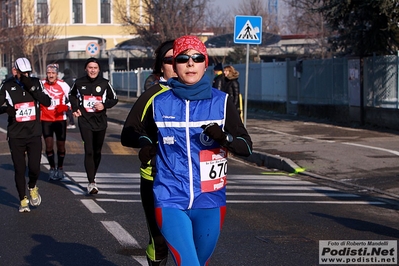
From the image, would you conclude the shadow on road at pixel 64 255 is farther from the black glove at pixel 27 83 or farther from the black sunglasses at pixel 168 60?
the black glove at pixel 27 83

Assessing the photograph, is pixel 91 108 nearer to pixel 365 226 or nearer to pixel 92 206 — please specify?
pixel 92 206

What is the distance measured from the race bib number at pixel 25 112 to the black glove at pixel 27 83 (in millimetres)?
215

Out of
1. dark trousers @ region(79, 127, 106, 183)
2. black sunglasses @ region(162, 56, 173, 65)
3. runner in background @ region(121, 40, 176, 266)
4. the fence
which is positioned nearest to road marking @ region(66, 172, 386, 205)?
dark trousers @ region(79, 127, 106, 183)

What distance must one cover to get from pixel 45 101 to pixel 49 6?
58.8m

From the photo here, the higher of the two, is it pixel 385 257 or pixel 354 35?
pixel 354 35

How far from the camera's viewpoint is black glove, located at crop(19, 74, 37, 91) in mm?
9297

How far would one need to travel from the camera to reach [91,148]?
10.8 metres

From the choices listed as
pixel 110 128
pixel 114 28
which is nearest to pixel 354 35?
pixel 110 128

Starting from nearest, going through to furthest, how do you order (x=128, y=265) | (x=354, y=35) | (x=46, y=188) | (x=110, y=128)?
1. (x=128, y=265)
2. (x=46, y=188)
3. (x=354, y=35)
4. (x=110, y=128)

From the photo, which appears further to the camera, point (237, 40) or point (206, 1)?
point (206, 1)

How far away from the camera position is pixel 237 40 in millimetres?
17562

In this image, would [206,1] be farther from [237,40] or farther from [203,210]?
[203,210]

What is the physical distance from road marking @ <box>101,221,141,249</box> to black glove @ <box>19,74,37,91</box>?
1.97 metres

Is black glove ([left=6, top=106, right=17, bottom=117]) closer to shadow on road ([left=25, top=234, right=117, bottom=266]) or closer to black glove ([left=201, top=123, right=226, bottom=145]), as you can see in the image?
shadow on road ([left=25, top=234, right=117, bottom=266])
